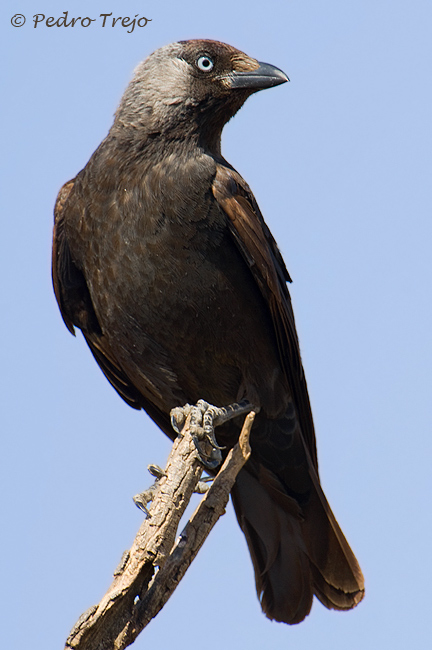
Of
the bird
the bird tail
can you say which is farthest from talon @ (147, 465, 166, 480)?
the bird tail

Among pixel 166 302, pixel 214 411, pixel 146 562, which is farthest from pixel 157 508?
pixel 166 302

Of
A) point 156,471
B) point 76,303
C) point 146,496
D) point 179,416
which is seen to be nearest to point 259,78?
point 76,303

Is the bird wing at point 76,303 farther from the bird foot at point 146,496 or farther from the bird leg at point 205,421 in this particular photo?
the bird foot at point 146,496

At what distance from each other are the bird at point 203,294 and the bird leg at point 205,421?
0.33 metres

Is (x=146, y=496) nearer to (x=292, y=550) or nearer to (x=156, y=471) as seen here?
(x=156, y=471)

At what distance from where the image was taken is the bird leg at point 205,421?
4457mm

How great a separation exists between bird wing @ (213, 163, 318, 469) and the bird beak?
22.2 inches

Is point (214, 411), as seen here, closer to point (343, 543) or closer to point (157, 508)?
point (157, 508)

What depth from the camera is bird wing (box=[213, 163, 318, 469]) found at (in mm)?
4895

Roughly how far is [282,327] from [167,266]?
2.89ft

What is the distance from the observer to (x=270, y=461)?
5.55 metres

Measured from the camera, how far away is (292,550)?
5.57m

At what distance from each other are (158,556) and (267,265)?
1.93 m

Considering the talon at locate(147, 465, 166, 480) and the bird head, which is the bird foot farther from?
the bird head
